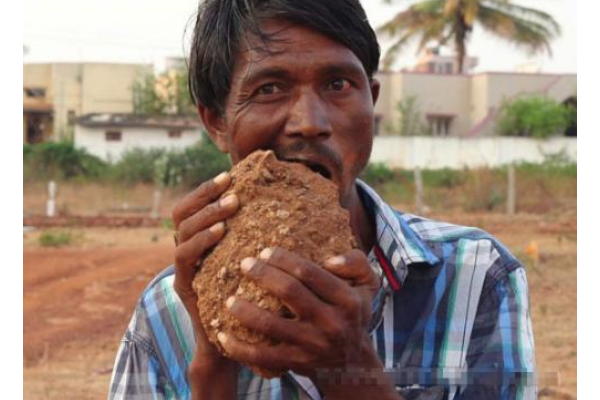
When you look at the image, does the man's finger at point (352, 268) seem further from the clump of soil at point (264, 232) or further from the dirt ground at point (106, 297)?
the dirt ground at point (106, 297)

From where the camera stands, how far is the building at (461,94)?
33.7 metres

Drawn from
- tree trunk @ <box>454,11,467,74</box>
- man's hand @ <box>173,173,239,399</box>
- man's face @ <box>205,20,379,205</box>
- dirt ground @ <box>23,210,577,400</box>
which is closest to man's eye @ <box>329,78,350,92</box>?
man's face @ <box>205,20,379,205</box>

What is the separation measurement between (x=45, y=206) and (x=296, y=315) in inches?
949

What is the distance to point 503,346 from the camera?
1949mm

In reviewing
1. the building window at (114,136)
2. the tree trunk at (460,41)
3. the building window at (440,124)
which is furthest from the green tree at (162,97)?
the tree trunk at (460,41)

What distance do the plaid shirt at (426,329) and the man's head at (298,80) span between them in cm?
29

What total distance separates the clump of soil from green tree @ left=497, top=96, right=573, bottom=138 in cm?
2899

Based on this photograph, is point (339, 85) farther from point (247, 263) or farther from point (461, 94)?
→ point (461, 94)

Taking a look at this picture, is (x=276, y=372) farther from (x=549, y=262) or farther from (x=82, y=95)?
(x=82, y=95)

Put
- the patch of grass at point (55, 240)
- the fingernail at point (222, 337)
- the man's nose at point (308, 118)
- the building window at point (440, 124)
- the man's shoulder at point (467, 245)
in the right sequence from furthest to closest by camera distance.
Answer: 1. the building window at point (440, 124)
2. the patch of grass at point (55, 240)
3. the man's shoulder at point (467, 245)
4. the man's nose at point (308, 118)
5. the fingernail at point (222, 337)

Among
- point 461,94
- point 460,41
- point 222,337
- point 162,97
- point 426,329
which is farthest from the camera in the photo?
point 461,94

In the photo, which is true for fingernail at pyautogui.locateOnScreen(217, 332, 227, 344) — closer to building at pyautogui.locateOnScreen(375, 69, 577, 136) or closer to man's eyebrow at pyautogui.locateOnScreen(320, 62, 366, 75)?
man's eyebrow at pyautogui.locateOnScreen(320, 62, 366, 75)

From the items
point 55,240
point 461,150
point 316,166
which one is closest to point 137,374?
point 316,166

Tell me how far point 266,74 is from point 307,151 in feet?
0.61
